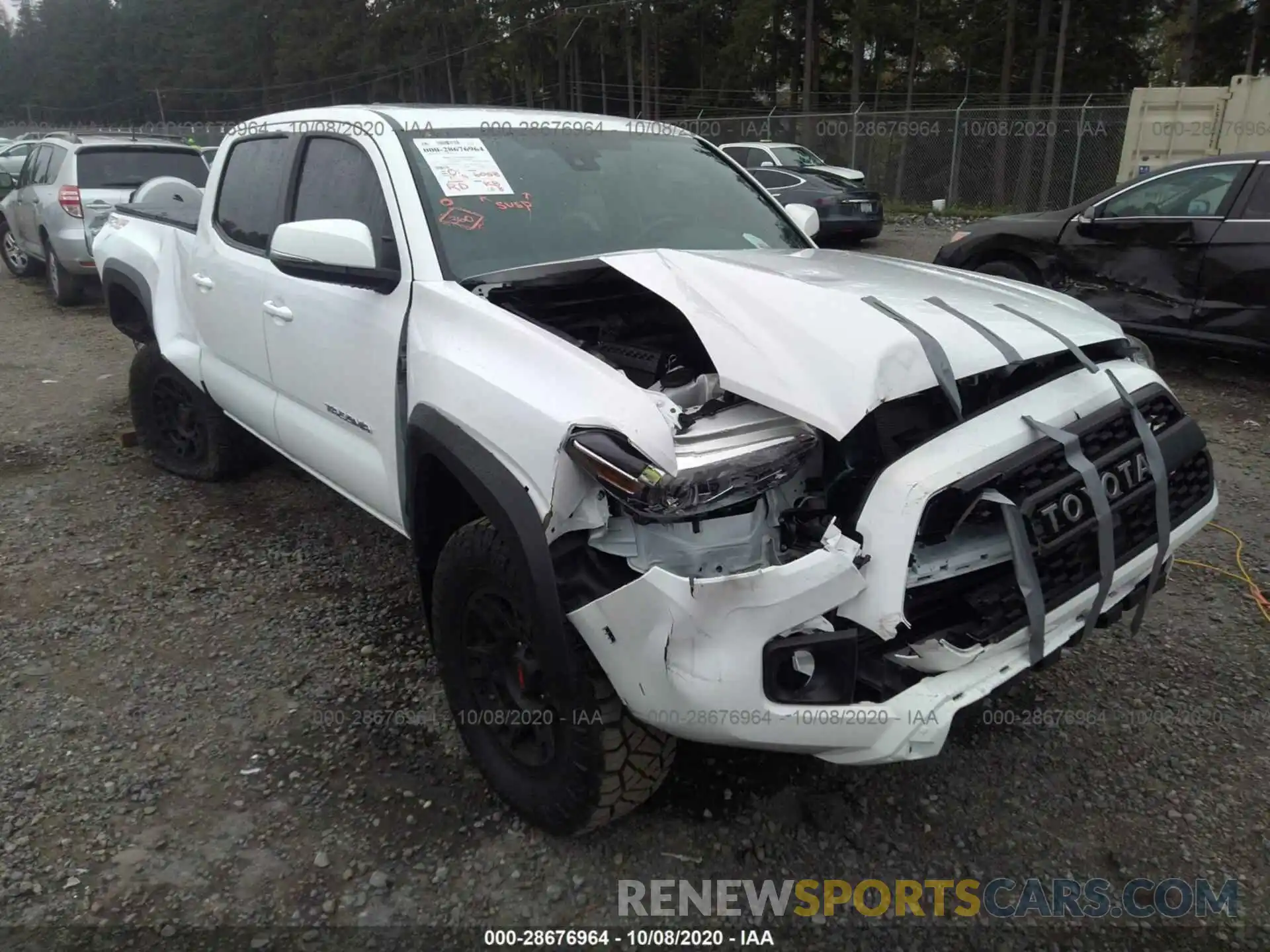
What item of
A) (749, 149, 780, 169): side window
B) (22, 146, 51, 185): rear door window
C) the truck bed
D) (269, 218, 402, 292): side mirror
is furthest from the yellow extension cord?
(749, 149, 780, 169): side window

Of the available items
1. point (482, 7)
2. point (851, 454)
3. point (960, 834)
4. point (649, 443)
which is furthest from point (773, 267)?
point (482, 7)

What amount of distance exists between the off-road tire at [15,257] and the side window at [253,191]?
380 inches

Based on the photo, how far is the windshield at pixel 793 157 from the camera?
15.2 m

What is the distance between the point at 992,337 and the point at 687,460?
89cm

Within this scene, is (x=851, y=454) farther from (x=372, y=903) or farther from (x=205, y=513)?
(x=205, y=513)

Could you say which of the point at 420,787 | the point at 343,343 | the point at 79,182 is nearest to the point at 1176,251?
the point at 343,343

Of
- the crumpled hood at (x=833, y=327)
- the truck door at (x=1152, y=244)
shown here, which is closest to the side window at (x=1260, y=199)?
the truck door at (x=1152, y=244)

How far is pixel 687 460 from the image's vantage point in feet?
6.21

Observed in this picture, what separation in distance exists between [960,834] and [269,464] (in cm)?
420

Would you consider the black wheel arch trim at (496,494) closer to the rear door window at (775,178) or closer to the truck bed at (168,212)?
the truck bed at (168,212)

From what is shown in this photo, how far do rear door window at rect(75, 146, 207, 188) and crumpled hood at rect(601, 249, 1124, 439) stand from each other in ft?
29.5

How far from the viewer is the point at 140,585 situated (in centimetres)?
380

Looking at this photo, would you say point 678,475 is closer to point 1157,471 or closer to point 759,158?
point 1157,471

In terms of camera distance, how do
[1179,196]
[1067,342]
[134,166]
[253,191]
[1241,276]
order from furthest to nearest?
[134,166], [1179,196], [1241,276], [253,191], [1067,342]
